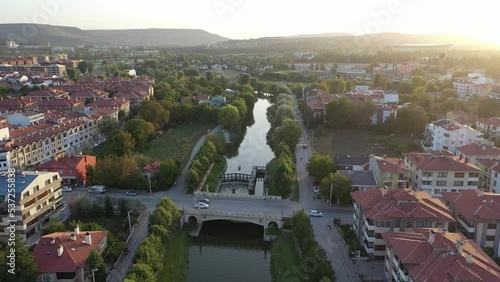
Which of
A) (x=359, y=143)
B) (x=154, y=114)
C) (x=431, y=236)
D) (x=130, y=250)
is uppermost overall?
(x=154, y=114)

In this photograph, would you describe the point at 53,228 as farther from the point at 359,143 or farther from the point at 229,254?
the point at 359,143

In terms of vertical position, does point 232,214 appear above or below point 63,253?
below

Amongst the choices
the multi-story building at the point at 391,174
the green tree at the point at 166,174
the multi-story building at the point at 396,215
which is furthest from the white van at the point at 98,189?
the multi-story building at the point at 391,174

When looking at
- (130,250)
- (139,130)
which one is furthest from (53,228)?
(139,130)

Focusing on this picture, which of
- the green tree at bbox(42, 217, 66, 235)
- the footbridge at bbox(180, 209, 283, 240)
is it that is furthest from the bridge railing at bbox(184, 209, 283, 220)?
the green tree at bbox(42, 217, 66, 235)

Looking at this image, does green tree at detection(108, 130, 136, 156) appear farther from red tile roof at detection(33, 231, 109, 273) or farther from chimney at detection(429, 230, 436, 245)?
chimney at detection(429, 230, 436, 245)

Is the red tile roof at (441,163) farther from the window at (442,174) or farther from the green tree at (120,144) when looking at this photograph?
the green tree at (120,144)

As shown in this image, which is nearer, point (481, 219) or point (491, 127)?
point (481, 219)
